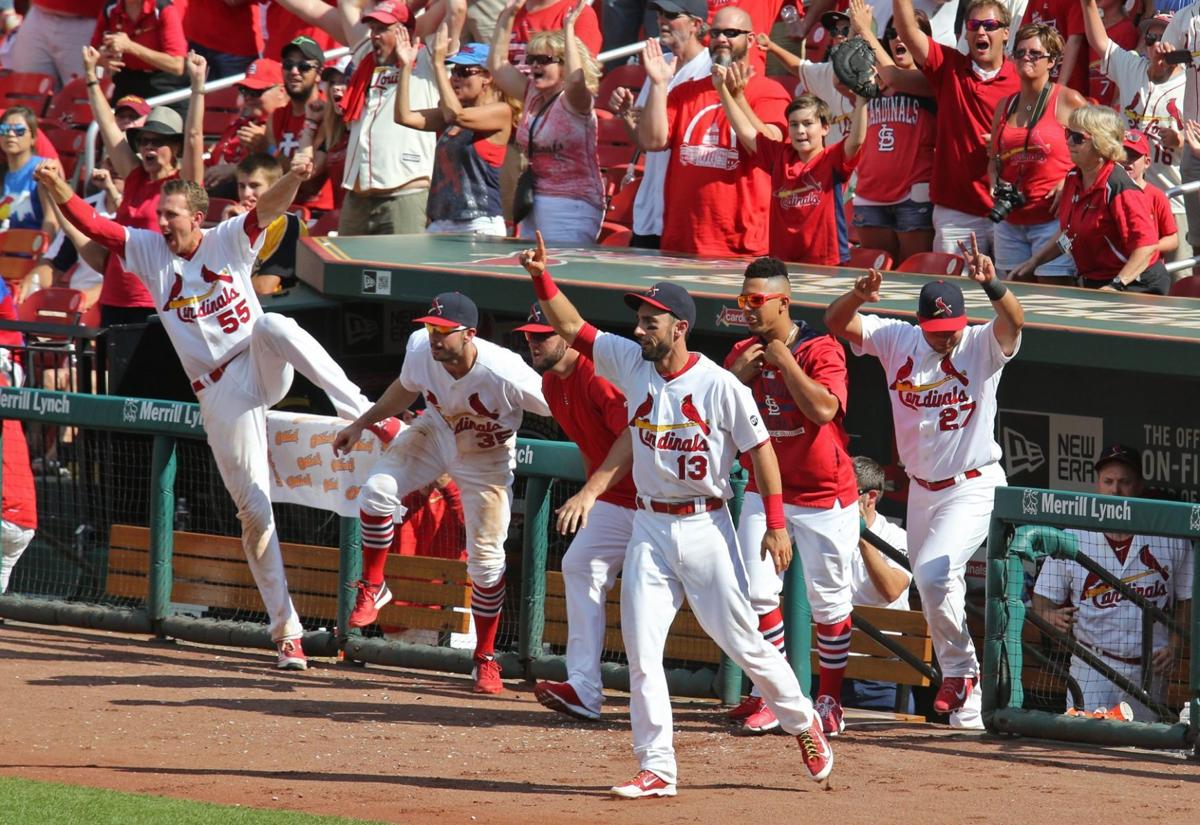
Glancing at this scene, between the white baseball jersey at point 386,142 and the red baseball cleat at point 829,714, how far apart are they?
4.86 m

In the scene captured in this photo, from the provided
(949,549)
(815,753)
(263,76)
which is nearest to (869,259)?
(949,549)

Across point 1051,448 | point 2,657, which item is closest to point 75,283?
point 2,657

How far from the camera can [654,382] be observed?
20.2 feet

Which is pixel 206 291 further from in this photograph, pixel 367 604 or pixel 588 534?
pixel 588 534

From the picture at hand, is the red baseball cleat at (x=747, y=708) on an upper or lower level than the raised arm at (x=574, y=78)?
lower

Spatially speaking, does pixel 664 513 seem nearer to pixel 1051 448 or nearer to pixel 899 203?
pixel 1051 448

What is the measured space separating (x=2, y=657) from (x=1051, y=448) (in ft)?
15.9

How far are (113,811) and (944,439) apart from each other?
3.33 m

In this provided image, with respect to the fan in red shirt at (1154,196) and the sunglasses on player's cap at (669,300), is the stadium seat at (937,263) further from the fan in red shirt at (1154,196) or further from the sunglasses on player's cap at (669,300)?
the sunglasses on player's cap at (669,300)

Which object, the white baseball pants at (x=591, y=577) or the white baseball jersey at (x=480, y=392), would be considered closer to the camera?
the white baseball pants at (x=591, y=577)

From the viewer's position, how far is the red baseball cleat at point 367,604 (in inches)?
312

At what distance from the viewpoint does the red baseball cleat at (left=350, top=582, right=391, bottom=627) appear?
7926mm

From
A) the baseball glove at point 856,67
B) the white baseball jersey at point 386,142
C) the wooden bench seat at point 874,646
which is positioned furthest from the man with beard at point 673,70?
the wooden bench seat at point 874,646

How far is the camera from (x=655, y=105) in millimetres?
9406
